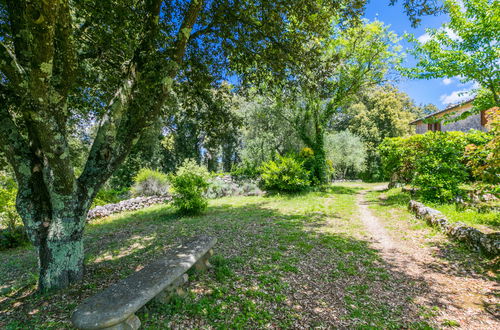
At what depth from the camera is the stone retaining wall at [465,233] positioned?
184 inches

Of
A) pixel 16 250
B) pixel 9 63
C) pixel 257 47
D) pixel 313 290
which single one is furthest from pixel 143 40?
pixel 16 250

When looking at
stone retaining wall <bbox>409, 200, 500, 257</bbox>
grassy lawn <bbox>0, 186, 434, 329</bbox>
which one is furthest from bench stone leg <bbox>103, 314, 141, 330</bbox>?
stone retaining wall <bbox>409, 200, 500, 257</bbox>

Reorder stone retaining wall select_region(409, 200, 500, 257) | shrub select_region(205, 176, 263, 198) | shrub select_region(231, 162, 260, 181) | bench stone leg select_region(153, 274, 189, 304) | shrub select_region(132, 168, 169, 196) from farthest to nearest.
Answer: shrub select_region(231, 162, 260, 181), shrub select_region(132, 168, 169, 196), shrub select_region(205, 176, 263, 198), stone retaining wall select_region(409, 200, 500, 257), bench stone leg select_region(153, 274, 189, 304)

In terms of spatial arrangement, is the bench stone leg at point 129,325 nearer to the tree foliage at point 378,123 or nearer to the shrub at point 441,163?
the shrub at point 441,163

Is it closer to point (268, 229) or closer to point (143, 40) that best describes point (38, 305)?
point (143, 40)

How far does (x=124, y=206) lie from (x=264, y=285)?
10.1 m

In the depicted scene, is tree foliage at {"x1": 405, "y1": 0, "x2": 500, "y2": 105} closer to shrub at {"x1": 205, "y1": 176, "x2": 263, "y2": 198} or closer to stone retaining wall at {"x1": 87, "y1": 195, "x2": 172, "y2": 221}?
shrub at {"x1": 205, "y1": 176, "x2": 263, "y2": 198}

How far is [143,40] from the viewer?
13.2 ft

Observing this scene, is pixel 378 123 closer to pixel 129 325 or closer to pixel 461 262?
pixel 461 262

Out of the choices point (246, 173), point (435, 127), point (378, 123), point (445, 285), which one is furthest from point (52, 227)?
point (378, 123)

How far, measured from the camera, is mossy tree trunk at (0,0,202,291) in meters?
2.71

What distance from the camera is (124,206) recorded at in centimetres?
1149

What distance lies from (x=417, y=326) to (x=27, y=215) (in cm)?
562

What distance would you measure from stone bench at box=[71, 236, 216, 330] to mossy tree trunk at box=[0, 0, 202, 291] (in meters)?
1.36
